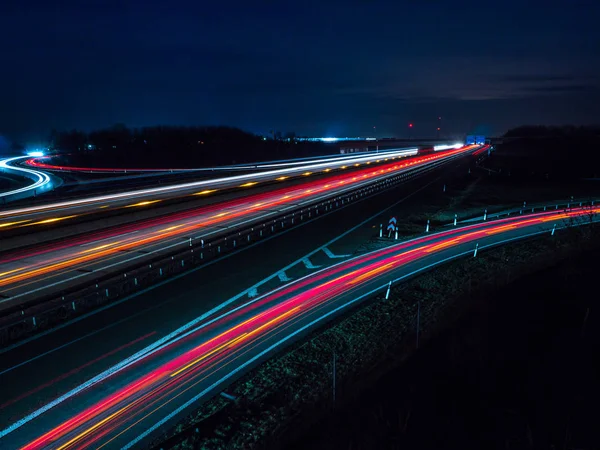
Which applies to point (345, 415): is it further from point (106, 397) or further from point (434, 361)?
point (106, 397)

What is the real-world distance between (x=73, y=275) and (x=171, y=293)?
212 inches

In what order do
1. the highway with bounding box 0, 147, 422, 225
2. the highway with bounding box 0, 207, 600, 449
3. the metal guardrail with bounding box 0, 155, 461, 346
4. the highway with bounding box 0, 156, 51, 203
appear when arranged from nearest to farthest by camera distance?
the highway with bounding box 0, 207, 600, 449 → the metal guardrail with bounding box 0, 155, 461, 346 → the highway with bounding box 0, 147, 422, 225 → the highway with bounding box 0, 156, 51, 203

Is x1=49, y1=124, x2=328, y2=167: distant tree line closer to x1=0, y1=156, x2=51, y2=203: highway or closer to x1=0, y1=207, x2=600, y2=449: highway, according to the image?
x1=0, y1=156, x2=51, y2=203: highway

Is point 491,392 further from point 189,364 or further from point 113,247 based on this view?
point 113,247

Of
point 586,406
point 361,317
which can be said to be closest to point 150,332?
point 361,317

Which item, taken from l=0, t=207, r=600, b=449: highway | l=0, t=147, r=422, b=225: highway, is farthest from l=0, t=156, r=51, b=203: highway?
l=0, t=207, r=600, b=449: highway

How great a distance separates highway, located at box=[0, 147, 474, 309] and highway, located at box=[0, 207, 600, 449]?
261 inches

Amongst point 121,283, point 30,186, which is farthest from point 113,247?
point 30,186

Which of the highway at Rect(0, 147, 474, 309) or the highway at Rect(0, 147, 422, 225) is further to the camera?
the highway at Rect(0, 147, 422, 225)

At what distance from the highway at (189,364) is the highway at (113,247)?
21.7 ft

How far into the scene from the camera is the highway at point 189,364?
977 cm

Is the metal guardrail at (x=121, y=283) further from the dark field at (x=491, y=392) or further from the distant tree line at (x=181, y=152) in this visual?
the distant tree line at (x=181, y=152)

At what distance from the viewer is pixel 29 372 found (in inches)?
485

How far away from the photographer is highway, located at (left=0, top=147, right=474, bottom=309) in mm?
19453
